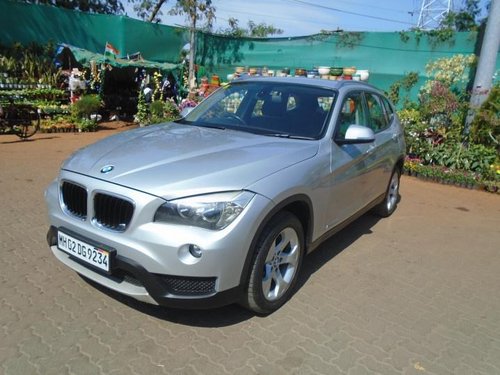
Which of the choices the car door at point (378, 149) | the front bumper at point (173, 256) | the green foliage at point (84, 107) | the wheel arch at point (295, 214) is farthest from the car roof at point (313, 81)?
the green foliage at point (84, 107)

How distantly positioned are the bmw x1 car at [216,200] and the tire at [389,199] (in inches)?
65.5

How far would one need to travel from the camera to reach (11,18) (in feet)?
44.9

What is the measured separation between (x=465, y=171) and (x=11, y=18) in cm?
1354

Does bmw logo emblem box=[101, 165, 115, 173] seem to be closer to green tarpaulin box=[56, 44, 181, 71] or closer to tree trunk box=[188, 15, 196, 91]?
green tarpaulin box=[56, 44, 181, 71]

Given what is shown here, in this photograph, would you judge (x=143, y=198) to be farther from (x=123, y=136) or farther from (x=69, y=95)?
(x=69, y=95)

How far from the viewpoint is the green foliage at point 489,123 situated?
350 inches

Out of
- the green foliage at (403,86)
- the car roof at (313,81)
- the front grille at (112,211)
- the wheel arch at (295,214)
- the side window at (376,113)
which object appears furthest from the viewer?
the green foliage at (403,86)

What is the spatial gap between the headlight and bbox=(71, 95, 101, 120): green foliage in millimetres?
10323

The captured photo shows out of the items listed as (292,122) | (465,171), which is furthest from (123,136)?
(465,171)

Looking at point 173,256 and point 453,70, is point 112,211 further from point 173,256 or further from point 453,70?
point 453,70

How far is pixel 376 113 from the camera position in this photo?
5.27 meters

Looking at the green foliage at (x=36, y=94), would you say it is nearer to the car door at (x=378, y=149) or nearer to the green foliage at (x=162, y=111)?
the green foliage at (x=162, y=111)

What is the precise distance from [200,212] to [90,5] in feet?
78.5

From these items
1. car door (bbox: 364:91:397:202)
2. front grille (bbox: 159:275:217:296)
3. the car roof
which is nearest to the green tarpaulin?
the car roof
